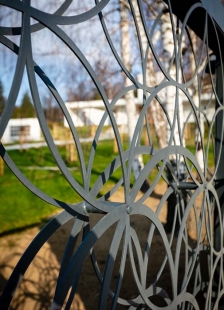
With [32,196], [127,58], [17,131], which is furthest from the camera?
[17,131]

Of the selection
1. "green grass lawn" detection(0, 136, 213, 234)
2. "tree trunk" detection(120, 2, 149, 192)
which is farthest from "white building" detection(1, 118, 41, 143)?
"tree trunk" detection(120, 2, 149, 192)

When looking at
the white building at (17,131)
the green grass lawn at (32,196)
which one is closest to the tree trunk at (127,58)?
the green grass lawn at (32,196)

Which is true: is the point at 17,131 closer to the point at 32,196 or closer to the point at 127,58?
the point at 32,196

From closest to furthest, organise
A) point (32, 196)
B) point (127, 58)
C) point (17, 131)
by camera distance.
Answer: point (127, 58) < point (32, 196) < point (17, 131)

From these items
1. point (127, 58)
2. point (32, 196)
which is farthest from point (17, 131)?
point (127, 58)

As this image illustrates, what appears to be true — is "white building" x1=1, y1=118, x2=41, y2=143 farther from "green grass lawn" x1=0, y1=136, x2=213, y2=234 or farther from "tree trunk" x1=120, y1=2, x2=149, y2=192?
"tree trunk" x1=120, y1=2, x2=149, y2=192

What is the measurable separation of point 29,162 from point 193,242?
8.46 m

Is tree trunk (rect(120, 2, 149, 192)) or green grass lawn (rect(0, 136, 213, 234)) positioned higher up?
tree trunk (rect(120, 2, 149, 192))

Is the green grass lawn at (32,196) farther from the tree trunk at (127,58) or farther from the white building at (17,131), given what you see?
the white building at (17,131)

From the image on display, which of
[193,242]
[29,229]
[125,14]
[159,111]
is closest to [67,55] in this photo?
[125,14]

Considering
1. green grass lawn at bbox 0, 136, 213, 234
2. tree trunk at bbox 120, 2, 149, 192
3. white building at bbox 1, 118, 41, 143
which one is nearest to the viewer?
green grass lawn at bbox 0, 136, 213, 234

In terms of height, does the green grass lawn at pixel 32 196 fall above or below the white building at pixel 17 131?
below

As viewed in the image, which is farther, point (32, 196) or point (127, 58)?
point (32, 196)

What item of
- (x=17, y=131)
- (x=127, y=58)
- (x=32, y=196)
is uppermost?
(x=127, y=58)
